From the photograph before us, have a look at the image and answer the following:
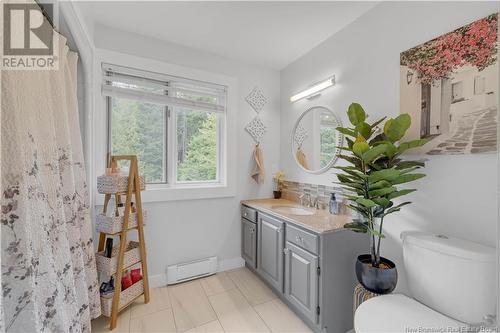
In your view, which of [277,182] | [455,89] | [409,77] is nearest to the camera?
[455,89]

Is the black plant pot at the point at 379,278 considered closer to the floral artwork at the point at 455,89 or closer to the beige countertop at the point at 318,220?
the beige countertop at the point at 318,220

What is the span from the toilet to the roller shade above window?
221 cm

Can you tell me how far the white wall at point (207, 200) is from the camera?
222 cm

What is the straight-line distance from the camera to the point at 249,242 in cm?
249

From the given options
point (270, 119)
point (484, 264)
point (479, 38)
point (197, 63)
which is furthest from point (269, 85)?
point (484, 264)

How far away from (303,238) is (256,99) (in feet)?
5.87

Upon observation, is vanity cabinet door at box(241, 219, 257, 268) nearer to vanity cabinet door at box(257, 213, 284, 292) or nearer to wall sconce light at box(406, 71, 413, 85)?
vanity cabinet door at box(257, 213, 284, 292)

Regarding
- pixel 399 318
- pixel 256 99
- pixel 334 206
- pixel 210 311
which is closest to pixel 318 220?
pixel 334 206

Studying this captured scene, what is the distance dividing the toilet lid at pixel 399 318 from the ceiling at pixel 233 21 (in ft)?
6.96

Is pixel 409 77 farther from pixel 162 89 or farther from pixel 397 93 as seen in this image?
pixel 162 89

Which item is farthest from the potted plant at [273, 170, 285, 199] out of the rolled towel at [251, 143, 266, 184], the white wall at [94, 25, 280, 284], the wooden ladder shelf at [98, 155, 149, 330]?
the wooden ladder shelf at [98, 155, 149, 330]

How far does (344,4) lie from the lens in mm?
1742

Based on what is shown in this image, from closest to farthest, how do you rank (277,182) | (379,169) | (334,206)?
(379,169) → (334,206) → (277,182)

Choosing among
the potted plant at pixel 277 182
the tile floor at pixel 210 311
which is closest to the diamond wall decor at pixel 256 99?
the potted plant at pixel 277 182
